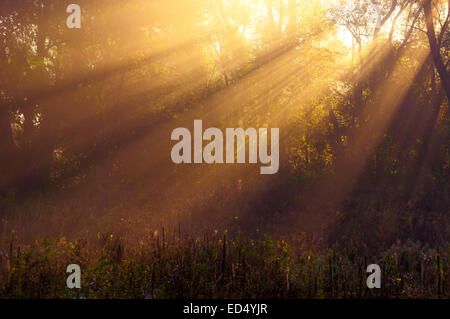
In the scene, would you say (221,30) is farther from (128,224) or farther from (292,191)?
(128,224)

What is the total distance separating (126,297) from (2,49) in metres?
12.7

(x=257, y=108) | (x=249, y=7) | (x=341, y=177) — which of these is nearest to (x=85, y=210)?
(x=257, y=108)

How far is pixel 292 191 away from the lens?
43.8ft

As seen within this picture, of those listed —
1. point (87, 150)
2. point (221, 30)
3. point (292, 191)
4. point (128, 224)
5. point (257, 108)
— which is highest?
point (221, 30)

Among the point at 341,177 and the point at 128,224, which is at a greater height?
the point at 341,177

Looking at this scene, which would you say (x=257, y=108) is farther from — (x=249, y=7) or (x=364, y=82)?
(x=249, y=7)

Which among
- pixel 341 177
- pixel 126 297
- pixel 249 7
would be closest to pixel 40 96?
pixel 341 177

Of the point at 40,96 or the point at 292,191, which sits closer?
the point at 292,191

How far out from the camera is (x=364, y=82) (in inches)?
619

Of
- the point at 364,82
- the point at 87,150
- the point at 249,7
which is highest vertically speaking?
the point at 249,7

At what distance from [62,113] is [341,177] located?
10622 millimetres

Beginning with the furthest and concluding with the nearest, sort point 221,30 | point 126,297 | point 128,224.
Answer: point 221,30
point 128,224
point 126,297

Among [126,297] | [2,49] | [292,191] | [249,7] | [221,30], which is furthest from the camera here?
[249,7]

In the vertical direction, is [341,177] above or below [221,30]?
below
